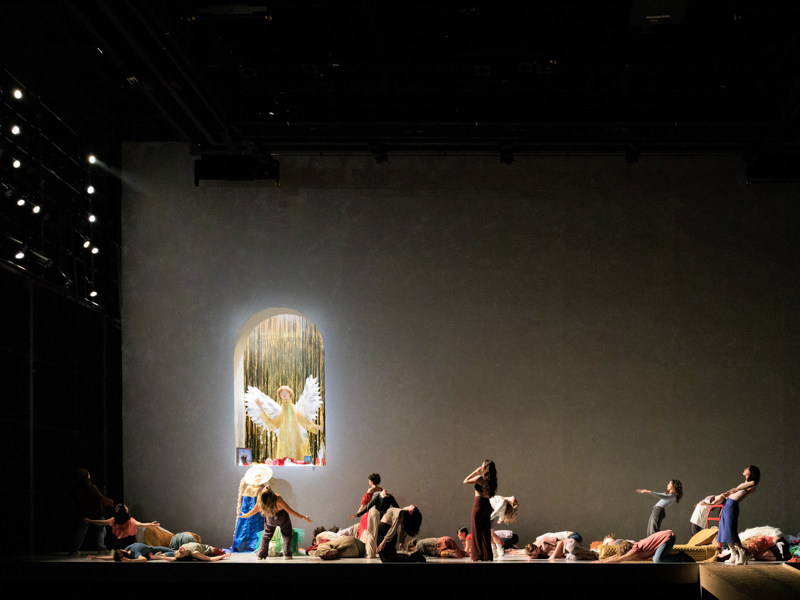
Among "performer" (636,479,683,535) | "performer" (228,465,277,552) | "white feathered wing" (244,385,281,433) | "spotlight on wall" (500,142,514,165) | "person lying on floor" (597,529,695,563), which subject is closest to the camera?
"person lying on floor" (597,529,695,563)

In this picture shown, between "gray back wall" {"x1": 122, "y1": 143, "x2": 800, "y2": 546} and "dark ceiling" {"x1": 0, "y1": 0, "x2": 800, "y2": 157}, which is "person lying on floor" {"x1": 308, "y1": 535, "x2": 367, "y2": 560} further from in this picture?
"dark ceiling" {"x1": 0, "y1": 0, "x2": 800, "y2": 157}

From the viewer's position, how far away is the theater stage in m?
8.46

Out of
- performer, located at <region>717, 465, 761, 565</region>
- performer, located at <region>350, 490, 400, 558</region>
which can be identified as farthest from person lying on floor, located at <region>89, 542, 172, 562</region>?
performer, located at <region>717, 465, 761, 565</region>

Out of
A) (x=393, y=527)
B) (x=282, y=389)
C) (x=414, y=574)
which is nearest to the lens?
(x=414, y=574)

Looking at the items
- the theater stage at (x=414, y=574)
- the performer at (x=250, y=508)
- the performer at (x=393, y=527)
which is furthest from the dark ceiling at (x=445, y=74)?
the theater stage at (x=414, y=574)

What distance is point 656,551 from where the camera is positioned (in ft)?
28.7

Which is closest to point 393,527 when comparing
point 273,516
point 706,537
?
point 273,516

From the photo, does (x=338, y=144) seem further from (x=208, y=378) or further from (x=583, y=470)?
(x=583, y=470)

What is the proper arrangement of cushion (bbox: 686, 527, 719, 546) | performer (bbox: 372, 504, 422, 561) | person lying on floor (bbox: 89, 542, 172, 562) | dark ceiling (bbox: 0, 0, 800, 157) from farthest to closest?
cushion (bbox: 686, 527, 719, 546), dark ceiling (bbox: 0, 0, 800, 157), person lying on floor (bbox: 89, 542, 172, 562), performer (bbox: 372, 504, 422, 561)

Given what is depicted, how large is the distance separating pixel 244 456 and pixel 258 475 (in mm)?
817

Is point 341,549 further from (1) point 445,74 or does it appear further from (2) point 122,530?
(1) point 445,74

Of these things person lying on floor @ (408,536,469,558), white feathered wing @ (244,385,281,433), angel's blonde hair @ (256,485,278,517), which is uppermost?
white feathered wing @ (244,385,281,433)

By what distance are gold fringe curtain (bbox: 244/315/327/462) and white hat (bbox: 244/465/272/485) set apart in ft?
2.23

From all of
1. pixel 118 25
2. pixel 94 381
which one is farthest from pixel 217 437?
pixel 118 25
